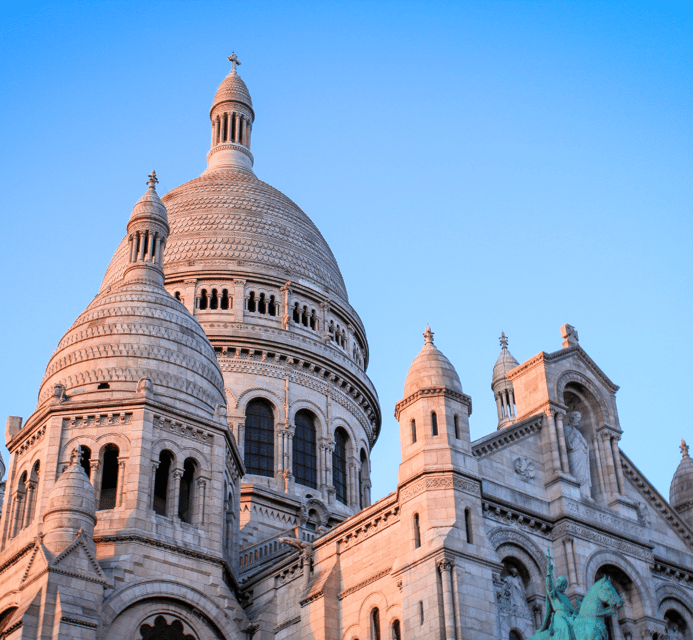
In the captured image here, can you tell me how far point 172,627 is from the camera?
31.7 metres

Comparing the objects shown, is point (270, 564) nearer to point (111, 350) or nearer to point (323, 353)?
point (111, 350)

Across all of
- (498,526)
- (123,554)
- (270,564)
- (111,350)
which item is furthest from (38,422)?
(498,526)

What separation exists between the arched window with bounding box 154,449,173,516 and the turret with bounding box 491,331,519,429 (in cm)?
2044

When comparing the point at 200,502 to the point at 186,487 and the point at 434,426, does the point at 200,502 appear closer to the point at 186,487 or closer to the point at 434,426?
the point at 186,487

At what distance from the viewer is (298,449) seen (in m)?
47.1

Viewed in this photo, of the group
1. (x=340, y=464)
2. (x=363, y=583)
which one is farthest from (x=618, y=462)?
(x=340, y=464)

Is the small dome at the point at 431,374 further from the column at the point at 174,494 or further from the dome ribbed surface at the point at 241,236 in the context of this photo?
the dome ribbed surface at the point at 241,236

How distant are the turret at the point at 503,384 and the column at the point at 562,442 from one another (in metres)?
17.8

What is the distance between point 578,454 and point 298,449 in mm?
16423

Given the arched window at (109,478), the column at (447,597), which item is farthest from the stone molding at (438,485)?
the arched window at (109,478)

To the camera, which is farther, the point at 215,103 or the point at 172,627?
the point at 215,103

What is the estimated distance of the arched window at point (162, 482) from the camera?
113ft

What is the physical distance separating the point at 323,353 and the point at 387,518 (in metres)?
19.5

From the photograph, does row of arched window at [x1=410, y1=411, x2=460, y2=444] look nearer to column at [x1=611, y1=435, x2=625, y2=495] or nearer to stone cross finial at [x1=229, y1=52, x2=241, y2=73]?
column at [x1=611, y1=435, x2=625, y2=495]
